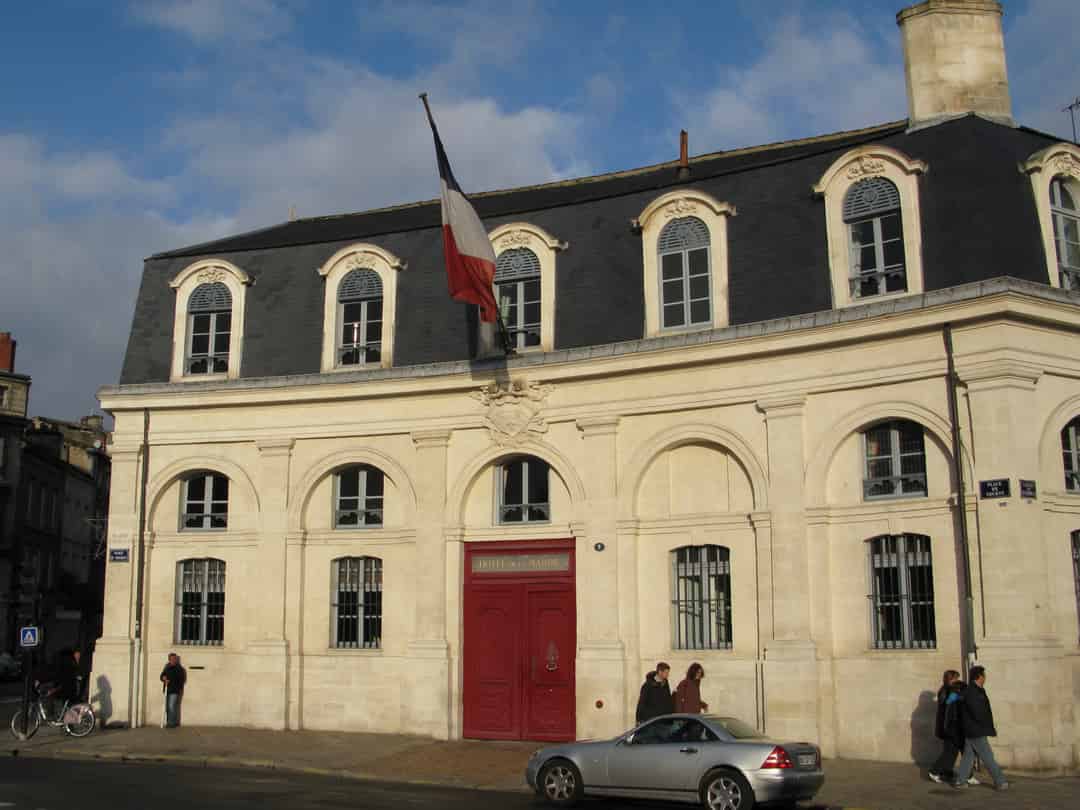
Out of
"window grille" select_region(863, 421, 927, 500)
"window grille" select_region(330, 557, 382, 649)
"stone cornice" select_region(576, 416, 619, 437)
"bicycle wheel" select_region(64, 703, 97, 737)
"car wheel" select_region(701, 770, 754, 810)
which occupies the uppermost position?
"stone cornice" select_region(576, 416, 619, 437)

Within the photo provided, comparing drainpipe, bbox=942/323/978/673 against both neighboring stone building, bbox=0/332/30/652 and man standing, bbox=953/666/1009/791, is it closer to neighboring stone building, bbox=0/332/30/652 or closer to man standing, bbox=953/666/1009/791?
man standing, bbox=953/666/1009/791

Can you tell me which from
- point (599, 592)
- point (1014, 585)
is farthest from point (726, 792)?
point (599, 592)

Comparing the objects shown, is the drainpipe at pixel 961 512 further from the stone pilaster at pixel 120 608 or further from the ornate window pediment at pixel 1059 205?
the stone pilaster at pixel 120 608

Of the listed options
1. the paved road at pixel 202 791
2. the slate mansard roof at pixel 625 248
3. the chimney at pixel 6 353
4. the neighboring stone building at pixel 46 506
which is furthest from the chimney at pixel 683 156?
the chimney at pixel 6 353

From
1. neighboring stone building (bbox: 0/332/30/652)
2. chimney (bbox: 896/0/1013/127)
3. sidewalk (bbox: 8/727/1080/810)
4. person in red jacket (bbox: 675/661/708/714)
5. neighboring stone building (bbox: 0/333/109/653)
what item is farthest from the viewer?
neighboring stone building (bbox: 0/333/109/653)

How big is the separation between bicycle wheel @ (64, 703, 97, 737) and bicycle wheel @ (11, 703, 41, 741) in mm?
660

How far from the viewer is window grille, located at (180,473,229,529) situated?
82.4 feet

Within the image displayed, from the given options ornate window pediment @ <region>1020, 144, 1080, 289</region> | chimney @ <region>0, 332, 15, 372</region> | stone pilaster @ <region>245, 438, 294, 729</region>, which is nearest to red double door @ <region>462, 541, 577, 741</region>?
stone pilaster @ <region>245, 438, 294, 729</region>

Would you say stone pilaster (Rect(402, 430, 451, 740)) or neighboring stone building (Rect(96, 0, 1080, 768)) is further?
stone pilaster (Rect(402, 430, 451, 740))

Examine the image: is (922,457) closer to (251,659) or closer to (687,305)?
(687,305)

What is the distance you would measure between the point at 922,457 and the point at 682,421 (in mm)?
4123

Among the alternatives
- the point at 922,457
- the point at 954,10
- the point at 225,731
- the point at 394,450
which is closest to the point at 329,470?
the point at 394,450

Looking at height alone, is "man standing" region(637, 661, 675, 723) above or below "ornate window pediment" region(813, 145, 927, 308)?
below

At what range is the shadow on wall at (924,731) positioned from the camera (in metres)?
17.8
